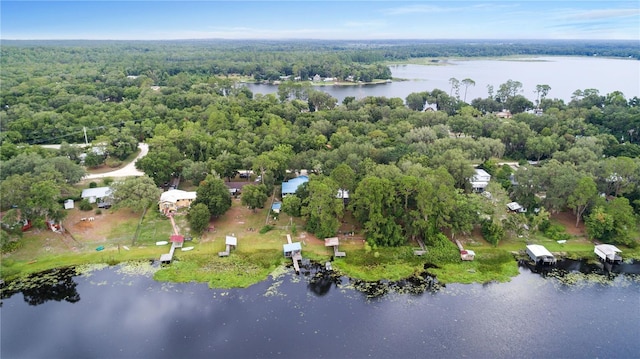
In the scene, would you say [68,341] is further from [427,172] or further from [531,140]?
[531,140]

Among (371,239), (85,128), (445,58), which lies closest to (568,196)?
(371,239)

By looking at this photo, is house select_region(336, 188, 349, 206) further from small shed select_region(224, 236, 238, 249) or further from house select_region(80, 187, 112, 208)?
house select_region(80, 187, 112, 208)

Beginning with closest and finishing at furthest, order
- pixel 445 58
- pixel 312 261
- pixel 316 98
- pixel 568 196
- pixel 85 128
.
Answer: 1. pixel 312 261
2. pixel 568 196
3. pixel 85 128
4. pixel 316 98
5. pixel 445 58

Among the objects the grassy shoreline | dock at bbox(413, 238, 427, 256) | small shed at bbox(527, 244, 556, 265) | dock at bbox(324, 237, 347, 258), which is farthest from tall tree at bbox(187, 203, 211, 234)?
small shed at bbox(527, 244, 556, 265)

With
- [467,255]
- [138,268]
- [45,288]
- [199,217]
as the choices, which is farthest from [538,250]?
[45,288]

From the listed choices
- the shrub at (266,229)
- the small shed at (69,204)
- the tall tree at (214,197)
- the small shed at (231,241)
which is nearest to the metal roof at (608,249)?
the shrub at (266,229)

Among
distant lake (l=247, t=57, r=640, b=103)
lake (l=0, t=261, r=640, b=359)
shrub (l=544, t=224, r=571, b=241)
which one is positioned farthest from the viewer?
distant lake (l=247, t=57, r=640, b=103)
